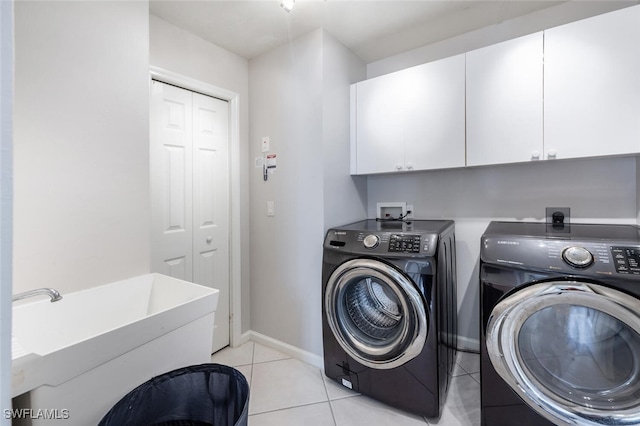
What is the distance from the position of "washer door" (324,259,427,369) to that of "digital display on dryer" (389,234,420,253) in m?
0.11

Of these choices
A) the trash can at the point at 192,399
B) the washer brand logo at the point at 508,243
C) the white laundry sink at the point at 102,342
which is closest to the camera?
the white laundry sink at the point at 102,342

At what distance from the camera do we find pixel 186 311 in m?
1.15

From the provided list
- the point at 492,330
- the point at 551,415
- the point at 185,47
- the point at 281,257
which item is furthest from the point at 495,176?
the point at 185,47

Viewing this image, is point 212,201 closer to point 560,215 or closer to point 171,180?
point 171,180

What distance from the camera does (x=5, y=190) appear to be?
0.30 metres

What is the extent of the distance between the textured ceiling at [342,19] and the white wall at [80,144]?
1.52 feet

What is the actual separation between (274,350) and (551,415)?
70.6 inches

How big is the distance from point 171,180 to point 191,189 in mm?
159

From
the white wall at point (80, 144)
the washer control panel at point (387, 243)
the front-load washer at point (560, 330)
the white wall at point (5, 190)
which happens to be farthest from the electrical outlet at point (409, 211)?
the white wall at point (5, 190)

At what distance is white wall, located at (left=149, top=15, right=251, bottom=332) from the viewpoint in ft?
6.25

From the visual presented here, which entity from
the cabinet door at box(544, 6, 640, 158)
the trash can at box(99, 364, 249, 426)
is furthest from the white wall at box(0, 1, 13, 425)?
the cabinet door at box(544, 6, 640, 158)

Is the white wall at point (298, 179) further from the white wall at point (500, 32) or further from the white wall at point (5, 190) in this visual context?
the white wall at point (5, 190)

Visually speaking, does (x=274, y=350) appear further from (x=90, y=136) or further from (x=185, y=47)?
(x=185, y=47)

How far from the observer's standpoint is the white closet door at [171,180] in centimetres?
193
